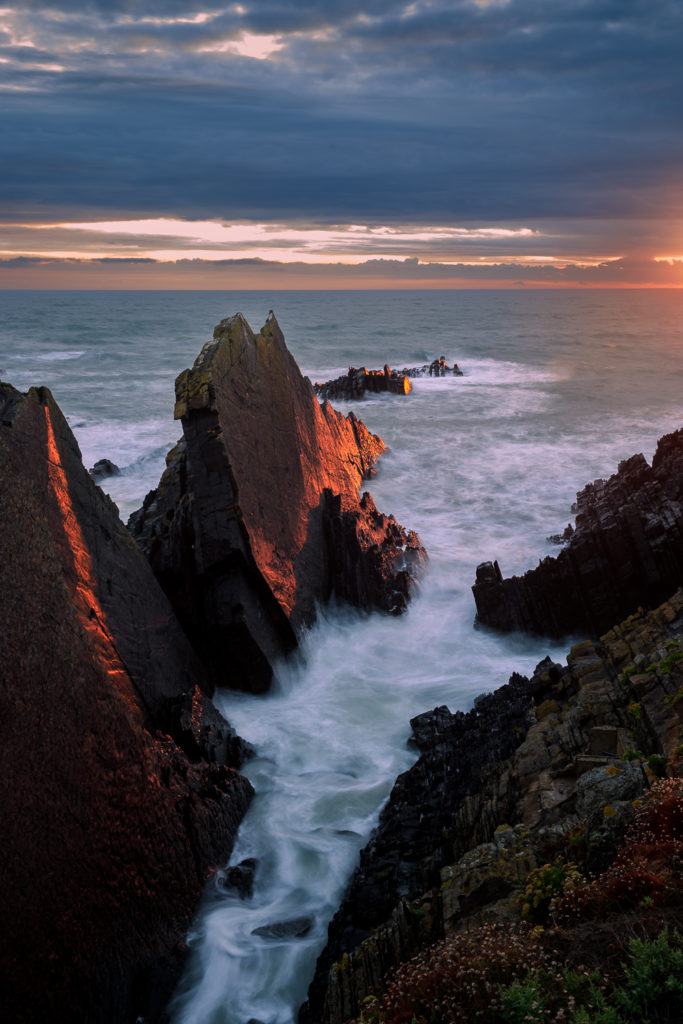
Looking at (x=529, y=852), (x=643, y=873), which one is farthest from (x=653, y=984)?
(x=529, y=852)

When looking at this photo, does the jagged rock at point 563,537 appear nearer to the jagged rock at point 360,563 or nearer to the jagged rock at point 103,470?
the jagged rock at point 360,563

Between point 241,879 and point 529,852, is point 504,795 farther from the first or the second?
point 241,879

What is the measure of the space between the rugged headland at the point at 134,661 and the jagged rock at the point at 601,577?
12.8 ft

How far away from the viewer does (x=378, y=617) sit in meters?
17.3

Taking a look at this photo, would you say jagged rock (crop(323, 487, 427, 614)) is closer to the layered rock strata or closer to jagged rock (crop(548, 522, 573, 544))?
the layered rock strata

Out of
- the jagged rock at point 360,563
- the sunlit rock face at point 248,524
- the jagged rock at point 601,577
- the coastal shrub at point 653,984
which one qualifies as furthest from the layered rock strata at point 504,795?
the jagged rock at point 360,563

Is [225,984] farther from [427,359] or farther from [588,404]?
[427,359]

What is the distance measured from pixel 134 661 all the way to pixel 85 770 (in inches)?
88.0

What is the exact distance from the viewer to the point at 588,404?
153 ft

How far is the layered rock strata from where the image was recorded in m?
7.30

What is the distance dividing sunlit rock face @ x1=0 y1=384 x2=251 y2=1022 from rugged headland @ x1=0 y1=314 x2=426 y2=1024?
22mm

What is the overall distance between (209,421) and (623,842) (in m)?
10.3

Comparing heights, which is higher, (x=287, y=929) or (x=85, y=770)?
(x=85, y=770)

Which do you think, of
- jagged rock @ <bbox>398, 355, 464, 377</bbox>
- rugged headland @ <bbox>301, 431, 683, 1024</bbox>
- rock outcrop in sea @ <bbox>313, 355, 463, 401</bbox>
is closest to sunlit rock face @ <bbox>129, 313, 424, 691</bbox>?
rugged headland @ <bbox>301, 431, 683, 1024</bbox>
